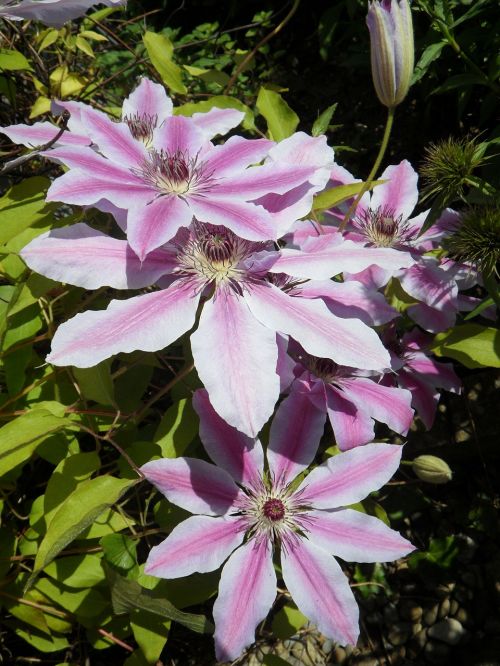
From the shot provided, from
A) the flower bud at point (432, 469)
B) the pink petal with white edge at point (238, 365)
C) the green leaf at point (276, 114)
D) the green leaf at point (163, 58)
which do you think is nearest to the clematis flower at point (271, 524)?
the pink petal with white edge at point (238, 365)

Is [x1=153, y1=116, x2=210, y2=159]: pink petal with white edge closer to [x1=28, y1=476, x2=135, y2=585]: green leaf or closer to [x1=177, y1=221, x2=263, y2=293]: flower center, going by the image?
[x1=177, y1=221, x2=263, y2=293]: flower center

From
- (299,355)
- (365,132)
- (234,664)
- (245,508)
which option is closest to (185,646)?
(234,664)

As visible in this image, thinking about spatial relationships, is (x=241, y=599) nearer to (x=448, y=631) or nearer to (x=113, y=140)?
(x=113, y=140)

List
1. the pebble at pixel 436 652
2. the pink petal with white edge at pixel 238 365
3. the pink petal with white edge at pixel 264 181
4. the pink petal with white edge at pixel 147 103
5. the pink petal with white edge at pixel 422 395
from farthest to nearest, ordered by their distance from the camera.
Answer: the pebble at pixel 436 652 < the pink petal with white edge at pixel 422 395 < the pink petal with white edge at pixel 147 103 < the pink petal with white edge at pixel 264 181 < the pink petal with white edge at pixel 238 365

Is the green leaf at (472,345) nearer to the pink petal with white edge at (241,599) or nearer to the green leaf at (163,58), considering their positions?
the pink petal with white edge at (241,599)

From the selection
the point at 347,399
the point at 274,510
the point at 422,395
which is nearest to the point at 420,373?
the point at 422,395
